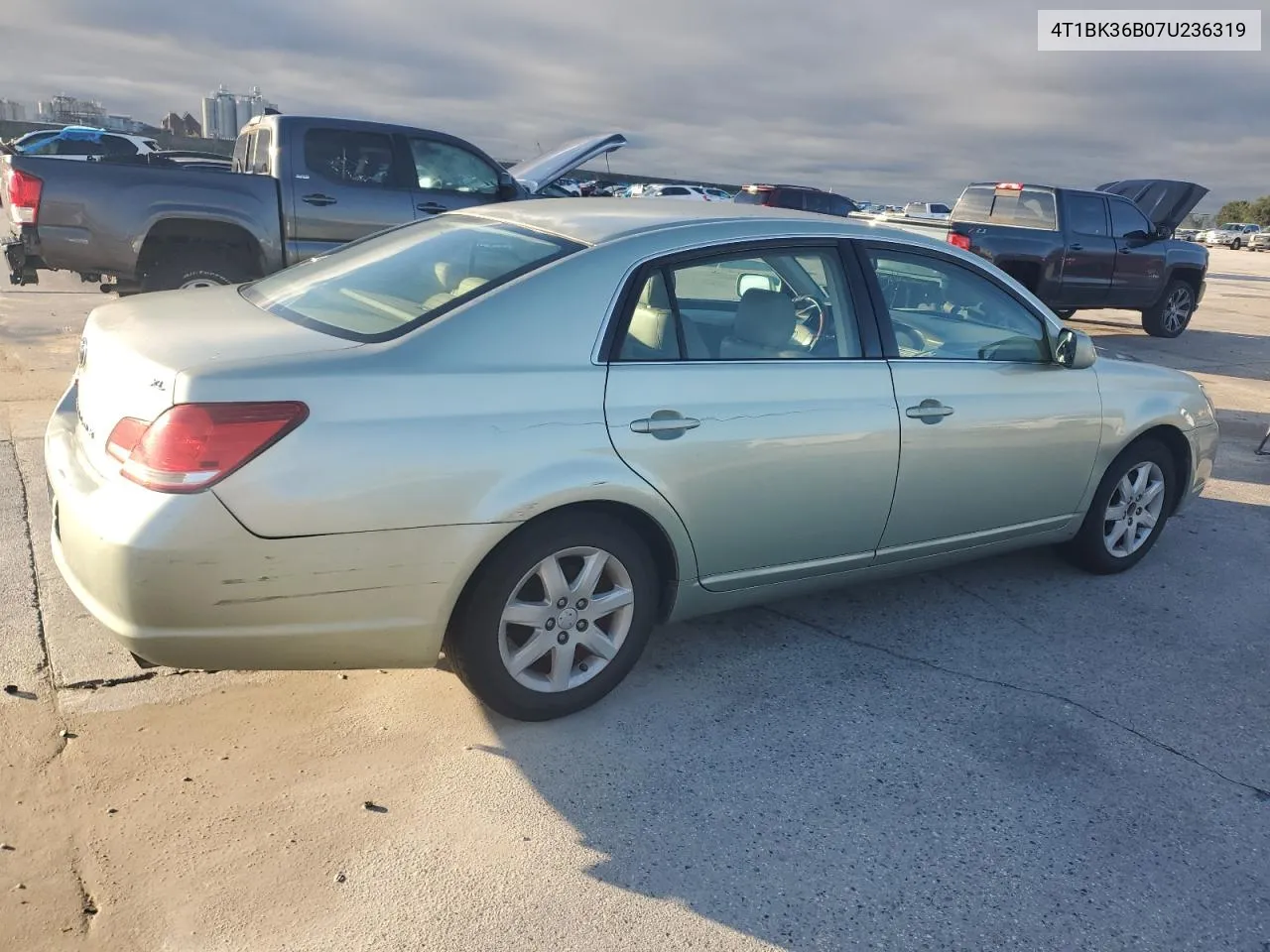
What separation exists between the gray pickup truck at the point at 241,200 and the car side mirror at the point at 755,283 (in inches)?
211

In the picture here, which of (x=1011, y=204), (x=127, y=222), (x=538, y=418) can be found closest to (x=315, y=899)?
(x=538, y=418)

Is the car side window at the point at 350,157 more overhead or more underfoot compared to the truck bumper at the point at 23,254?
more overhead

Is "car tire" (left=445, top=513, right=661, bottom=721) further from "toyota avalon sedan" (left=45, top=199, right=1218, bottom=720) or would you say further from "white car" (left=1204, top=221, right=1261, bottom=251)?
"white car" (left=1204, top=221, right=1261, bottom=251)

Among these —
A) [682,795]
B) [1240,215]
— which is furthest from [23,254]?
[1240,215]

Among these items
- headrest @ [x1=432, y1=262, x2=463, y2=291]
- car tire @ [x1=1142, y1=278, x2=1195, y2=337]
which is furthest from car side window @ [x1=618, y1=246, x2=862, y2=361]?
car tire @ [x1=1142, y1=278, x2=1195, y2=337]

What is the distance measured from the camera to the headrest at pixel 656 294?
3.20 metres

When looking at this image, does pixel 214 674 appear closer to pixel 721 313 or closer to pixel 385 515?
pixel 385 515

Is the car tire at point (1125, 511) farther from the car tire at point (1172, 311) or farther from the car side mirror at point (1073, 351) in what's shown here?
the car tire at point (1172, 311)

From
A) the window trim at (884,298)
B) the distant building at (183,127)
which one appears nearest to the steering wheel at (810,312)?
the window trim at (884,298)

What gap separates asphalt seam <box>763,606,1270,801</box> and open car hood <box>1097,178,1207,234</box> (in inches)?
490

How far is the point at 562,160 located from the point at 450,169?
252 centimetres

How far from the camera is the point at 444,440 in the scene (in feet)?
8.91

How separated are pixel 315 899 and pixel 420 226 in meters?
2.47

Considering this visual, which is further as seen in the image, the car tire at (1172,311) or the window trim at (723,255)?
the car tire at (1172,311)
